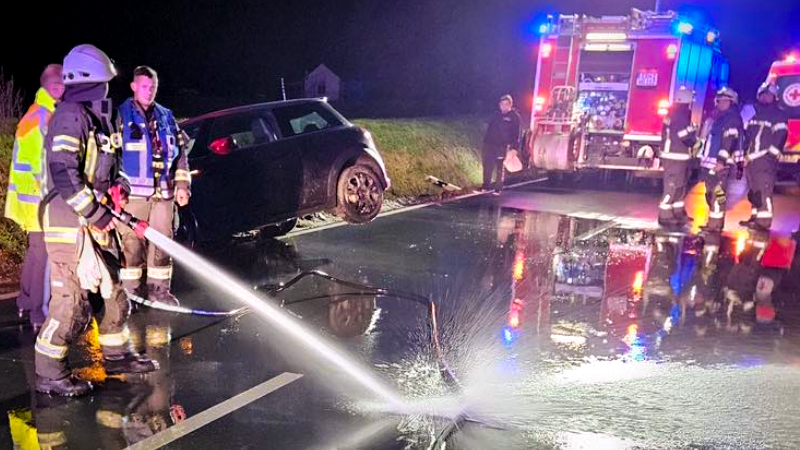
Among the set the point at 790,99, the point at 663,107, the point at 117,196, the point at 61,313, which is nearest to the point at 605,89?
A: the point at 663,107

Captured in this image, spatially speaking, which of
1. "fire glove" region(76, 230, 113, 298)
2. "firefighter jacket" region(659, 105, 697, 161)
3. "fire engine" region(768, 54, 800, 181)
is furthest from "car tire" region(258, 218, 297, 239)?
"fire engine" region(768, 54, 800, 181)

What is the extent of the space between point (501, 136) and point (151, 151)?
875 centimetres

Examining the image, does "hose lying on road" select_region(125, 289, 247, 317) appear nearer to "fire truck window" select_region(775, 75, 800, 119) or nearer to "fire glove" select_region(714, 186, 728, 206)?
"fire glove" select_region(714, 186, 728, 206)

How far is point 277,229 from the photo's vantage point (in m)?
9.05

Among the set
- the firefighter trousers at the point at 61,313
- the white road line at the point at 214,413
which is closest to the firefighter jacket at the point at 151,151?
the firefighter trousers at the point at 61,313

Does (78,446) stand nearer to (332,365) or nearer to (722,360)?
(332,365)

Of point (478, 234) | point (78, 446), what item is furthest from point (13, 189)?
point (478, 234)

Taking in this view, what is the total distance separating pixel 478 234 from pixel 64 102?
6.30 meters

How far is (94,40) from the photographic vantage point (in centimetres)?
2923

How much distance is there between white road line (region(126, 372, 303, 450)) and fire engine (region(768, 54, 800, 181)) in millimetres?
14468

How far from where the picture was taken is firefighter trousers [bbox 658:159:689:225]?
10328 millimetres

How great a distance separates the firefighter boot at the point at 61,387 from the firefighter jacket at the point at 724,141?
9098 millimetres

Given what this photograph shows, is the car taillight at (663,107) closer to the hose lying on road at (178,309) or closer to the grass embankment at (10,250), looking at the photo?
the hose lying on road at (178,309)

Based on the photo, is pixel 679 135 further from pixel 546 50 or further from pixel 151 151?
pixel 151 151
